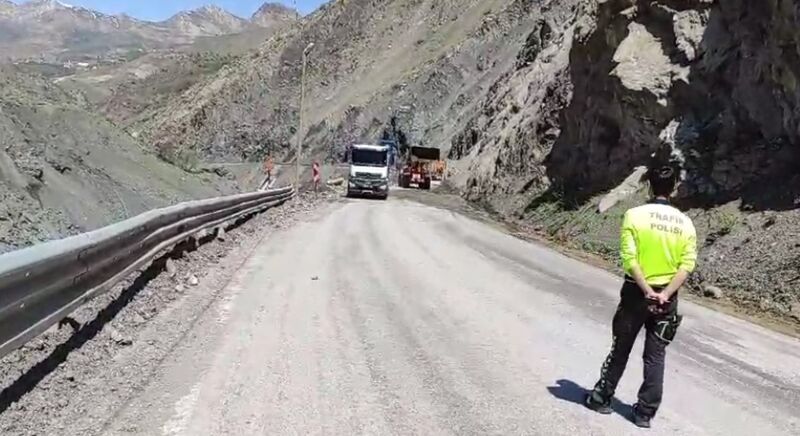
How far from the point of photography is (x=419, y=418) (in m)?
5.73

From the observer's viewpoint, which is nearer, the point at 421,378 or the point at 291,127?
the point at 421,378

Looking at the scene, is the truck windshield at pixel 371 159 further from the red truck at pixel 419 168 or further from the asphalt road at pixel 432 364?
the asphalt road at pixel 432 364

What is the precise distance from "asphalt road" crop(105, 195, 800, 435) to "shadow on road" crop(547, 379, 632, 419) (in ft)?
0.09

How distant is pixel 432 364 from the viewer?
23.6 ft

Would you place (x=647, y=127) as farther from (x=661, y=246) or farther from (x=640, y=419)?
(x=640, y=419)

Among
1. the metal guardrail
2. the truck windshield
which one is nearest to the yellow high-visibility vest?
the metal guardrail

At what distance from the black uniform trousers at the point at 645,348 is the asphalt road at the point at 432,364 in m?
0.20

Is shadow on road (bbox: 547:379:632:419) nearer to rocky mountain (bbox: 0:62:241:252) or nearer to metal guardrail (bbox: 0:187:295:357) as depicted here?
metal guardrail (bbox: 0:187:295:357)

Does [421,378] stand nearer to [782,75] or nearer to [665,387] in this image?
[665,387]

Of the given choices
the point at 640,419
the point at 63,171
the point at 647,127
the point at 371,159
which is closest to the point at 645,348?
the point at 640,419

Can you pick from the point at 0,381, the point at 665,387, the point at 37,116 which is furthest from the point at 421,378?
the point at 37,116

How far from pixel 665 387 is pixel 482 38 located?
64.7 m

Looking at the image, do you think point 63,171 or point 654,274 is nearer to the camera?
point 654,274

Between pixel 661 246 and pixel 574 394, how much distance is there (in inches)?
55.3
